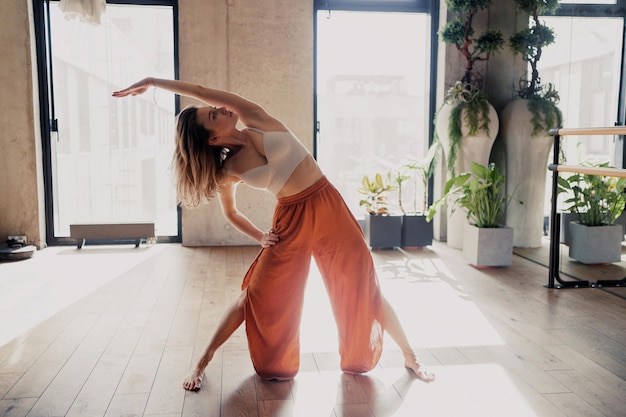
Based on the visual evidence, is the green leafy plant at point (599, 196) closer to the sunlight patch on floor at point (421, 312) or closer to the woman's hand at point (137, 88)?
the sunlight patch on floor at point (421, 312)

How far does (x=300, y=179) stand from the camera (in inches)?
88.0

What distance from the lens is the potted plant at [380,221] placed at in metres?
5.01

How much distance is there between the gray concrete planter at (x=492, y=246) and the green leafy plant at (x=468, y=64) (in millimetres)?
876

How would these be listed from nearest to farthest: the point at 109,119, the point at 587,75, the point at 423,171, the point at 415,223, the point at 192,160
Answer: the point at 192,160, the point at 587,75, the point at 415,223, the point at 423,171, the point at 109,119

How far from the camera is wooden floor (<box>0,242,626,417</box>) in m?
2.13

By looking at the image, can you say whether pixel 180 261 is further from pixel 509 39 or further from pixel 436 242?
pixel 509 39

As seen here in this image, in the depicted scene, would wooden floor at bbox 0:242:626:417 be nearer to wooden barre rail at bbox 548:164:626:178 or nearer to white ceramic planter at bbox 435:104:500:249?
wooden barre rail at bbox 548:164:626:178

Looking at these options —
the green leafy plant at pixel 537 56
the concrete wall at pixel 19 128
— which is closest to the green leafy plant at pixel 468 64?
the green leafy plant at pixel 537 56

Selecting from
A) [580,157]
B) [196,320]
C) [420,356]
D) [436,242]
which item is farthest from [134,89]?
[436,242]

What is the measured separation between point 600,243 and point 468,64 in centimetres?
Result: 188

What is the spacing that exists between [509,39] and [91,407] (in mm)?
4140

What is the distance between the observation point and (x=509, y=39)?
4770 mm

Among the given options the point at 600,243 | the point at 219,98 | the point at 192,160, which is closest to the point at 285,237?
the point at 192,160

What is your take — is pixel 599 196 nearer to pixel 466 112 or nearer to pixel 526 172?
pixel 526 172
